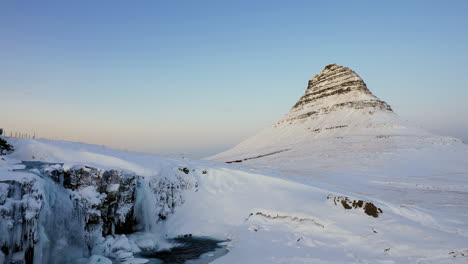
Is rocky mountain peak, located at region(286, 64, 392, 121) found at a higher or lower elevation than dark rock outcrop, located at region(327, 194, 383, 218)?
higher

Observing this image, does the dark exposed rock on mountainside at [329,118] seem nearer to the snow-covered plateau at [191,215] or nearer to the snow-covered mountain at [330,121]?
the snow-covered mountain at [330,121]

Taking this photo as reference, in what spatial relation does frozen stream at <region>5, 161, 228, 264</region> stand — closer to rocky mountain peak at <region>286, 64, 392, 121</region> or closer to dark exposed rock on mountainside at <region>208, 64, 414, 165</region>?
dark exposed rock on mountainside at <region>208, 64, 414, 165</region>

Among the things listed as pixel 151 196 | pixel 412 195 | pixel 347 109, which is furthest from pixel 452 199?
pixel 347 109

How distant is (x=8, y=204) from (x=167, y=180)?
23.3ft

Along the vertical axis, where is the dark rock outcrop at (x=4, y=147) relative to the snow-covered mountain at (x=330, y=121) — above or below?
below

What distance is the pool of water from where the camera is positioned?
952 centimetres

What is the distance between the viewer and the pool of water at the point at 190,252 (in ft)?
31.2

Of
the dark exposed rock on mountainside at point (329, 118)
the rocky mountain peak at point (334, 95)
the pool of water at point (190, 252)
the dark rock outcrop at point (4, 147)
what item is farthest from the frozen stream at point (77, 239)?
the rocky mountain peak at point (334, 95)

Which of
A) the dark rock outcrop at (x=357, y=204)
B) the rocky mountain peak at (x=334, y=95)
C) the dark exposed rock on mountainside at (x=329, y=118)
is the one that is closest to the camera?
the dark rock outcrop at (x=357, y=204)

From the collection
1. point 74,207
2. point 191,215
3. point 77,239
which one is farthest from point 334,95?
point 77,239

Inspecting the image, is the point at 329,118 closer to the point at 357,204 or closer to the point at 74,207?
the point at 357,204

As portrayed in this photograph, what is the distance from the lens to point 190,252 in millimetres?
10312

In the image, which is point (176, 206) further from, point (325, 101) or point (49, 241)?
point (325, 101)

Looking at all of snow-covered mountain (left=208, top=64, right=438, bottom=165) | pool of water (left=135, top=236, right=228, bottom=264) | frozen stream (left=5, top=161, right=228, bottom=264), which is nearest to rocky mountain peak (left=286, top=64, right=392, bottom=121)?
snow-covered mountain (left=208, top=64, right=438, bottom=165)
